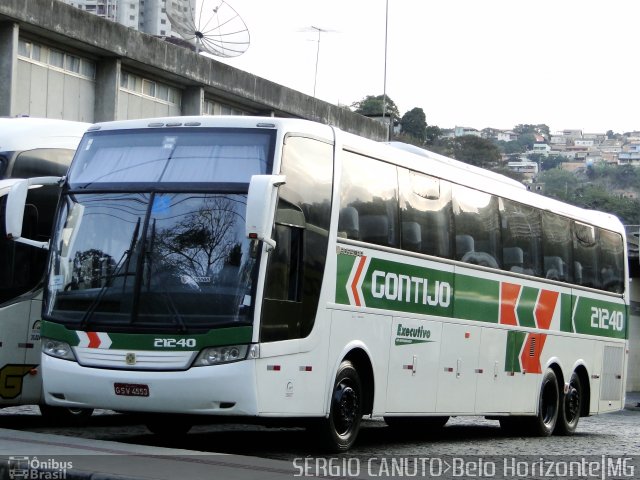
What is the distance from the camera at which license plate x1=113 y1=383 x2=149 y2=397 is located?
1172 centimetres

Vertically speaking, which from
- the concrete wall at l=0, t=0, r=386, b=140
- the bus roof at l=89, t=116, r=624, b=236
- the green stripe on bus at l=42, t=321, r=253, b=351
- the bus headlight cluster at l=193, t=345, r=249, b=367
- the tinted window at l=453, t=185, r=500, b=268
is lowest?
the bus headlight cluster at l=193, t=345, r=249, b=367

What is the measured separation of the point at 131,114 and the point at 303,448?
Answer: 930 inches

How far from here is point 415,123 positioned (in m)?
127

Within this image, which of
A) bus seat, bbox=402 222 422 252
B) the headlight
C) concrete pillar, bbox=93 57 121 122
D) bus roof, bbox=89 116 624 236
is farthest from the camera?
concrete pillar, bbox=93 57 121 122

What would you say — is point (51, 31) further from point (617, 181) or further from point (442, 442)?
→ point (617, 181)

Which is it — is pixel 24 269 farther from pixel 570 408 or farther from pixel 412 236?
pixel 570 408

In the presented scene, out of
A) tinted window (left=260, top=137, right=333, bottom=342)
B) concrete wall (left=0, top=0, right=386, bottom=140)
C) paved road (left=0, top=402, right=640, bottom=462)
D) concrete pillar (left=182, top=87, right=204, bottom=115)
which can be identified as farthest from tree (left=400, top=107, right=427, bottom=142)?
tinted window (left=260, top=137, right=333, bottom=342)

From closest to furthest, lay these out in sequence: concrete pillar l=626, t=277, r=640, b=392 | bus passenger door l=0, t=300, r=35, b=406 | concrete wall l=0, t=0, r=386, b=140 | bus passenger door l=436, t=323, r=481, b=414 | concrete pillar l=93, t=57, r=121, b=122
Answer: bus passenger door l=0, t=300, r=35, b=406 → bus passenger door l=436, t=323, r=481, b=414 → concrete wall l=0, t=0, r=386, b=140 → concrete pillar l=93, t=57, r=121, b=122 → concrete pillar l=626, t=277, r=640, b=392

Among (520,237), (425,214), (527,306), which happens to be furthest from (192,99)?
(425,214)

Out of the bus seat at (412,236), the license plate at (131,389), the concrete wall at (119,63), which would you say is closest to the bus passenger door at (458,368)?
the bus seat at (412,236)

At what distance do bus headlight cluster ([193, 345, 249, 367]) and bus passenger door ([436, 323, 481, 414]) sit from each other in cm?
446

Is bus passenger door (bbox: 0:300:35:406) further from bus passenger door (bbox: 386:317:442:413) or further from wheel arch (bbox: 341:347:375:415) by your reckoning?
bus passenger door (bbox: 386:317:442:413)

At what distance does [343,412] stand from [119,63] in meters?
23.2

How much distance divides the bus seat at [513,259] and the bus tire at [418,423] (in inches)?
89.9
